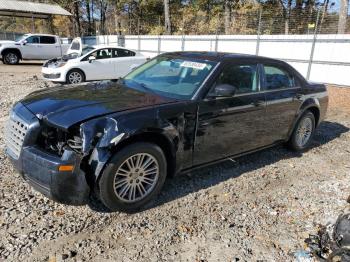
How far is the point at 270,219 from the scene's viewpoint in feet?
12.8

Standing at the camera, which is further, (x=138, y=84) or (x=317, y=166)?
(x=317, y=166)

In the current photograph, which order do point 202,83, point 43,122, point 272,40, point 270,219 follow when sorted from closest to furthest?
1. point 43,122
2. point 270,219
3. point 202,83
4. point 272,40

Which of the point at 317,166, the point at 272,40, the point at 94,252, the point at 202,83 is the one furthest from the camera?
the point at 272,40

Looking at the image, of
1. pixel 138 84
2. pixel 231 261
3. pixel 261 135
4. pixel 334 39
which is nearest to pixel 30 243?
pixel 231 261

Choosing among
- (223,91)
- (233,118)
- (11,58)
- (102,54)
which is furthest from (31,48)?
(223,91)

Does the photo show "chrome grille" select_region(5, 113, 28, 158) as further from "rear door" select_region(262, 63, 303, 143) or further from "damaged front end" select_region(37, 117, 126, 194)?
"rear door" select_region(262, 63, 303, 143)

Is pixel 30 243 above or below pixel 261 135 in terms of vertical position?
below

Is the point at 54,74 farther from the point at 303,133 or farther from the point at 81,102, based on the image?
the point at 81,102

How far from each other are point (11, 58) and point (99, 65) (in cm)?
980

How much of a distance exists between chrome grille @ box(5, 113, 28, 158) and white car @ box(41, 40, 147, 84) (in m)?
8.61

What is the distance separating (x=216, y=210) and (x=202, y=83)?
1.52 m

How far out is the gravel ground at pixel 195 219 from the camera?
3188 millimetres

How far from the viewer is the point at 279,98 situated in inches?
206

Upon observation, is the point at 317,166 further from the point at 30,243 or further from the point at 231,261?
the point at 30,243
